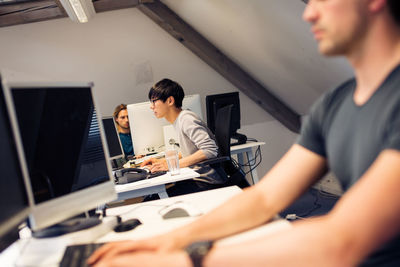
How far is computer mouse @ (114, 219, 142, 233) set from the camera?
121 centimetres

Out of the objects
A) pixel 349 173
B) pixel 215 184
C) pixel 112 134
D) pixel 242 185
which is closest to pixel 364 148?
pixel 349 173

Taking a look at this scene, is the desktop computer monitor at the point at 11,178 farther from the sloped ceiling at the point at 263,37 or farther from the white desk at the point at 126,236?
the sloped ceiling at the point at 263,37

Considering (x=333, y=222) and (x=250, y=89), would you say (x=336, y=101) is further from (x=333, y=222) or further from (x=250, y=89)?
(x=250, y=89)

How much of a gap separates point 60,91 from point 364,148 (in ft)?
2.90

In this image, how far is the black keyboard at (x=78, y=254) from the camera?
936mm

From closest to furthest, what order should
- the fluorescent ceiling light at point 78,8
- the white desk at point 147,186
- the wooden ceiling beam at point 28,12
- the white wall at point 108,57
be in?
the white desk at point 147,186 < the fluorescent ceiling light at point 78,8 < the wooden ceiling beam at point 28,12 < the white wall at point 108,57

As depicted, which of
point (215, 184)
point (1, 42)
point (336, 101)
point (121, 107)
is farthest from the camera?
point (1, 42)

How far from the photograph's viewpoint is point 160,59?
4.86 meters

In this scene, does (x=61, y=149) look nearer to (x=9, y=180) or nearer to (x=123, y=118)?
(x=9, y=180)

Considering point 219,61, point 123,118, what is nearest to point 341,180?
point 123,118

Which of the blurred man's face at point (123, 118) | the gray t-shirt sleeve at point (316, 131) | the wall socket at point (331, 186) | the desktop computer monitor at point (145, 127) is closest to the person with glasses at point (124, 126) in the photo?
the blurred man's face at point (123, 118)

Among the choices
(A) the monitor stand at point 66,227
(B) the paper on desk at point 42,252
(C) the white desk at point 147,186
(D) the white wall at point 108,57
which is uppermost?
(D) the white wall at point 108,57

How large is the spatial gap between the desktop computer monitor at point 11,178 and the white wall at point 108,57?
3871 mm

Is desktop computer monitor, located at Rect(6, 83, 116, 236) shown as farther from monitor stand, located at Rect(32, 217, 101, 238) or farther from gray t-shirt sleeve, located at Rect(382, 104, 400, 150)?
gray t-shirt sleeve, located at Rect(382, 104, 400, 150)
